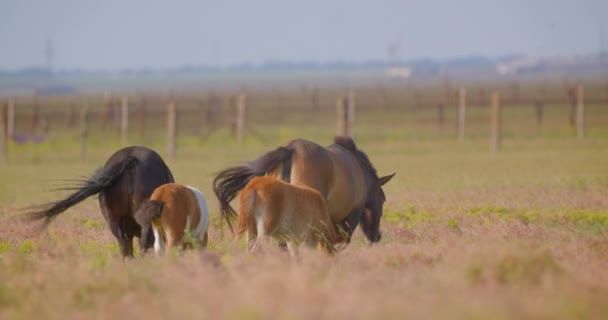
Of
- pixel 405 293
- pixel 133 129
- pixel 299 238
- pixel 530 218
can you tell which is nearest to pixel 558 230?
pixel 530 218

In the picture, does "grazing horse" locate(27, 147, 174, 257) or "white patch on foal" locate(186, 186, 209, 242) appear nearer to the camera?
"white patch on foal" locate(186, 186, 209, 242)

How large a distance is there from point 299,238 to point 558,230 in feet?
12.5

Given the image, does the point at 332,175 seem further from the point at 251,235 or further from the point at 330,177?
the point at 251,235

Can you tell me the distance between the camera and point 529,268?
730 cm

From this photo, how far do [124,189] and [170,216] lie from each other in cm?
100

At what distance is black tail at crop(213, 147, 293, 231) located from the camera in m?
10.5

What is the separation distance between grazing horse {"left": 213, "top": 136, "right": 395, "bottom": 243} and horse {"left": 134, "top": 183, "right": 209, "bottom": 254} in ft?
2.28

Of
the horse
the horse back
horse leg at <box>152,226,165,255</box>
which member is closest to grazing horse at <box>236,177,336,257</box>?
the horse

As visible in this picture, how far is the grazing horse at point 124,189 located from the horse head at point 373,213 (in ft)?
8.79

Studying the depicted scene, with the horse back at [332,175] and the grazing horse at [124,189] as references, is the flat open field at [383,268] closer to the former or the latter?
the grazing horse at [124,189]

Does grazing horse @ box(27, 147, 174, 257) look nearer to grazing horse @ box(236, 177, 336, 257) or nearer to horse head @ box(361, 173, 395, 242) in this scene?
grazing horse @ box(236, 177, 336, 257)

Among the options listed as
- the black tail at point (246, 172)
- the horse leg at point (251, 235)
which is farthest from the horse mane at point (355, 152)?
the horse leg at point (251, 235)

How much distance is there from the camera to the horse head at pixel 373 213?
1169 cm

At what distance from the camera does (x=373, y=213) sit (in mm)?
11719
